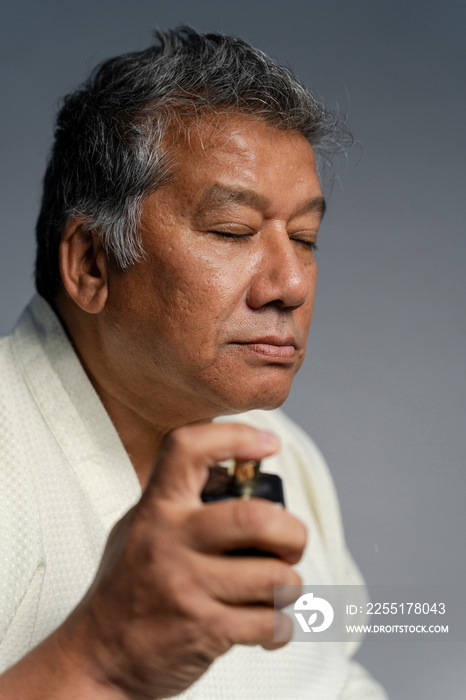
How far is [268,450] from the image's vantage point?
779 millimetres

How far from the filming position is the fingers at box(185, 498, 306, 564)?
74 centimetres

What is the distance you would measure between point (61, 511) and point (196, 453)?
0.63 m

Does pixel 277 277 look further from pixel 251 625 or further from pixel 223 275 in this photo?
pixel 251 625

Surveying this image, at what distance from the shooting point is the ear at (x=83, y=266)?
54.9 inches

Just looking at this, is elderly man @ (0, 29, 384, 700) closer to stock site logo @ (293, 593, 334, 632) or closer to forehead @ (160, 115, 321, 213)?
forehead @ (160, 115, 321, 213)

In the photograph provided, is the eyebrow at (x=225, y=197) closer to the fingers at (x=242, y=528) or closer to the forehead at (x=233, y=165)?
the forehead at (x=233, y=165)

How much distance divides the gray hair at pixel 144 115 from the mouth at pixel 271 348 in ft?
0.80

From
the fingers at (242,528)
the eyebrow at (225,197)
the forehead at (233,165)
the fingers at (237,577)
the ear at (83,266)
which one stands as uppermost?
→ the forehead at (233,165)

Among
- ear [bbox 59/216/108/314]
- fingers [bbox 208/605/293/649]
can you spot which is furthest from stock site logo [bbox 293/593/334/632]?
ear [bbox 59/216/108/314]

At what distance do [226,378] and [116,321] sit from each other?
0.75ft

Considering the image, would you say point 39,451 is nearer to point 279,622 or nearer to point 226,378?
point 226,378

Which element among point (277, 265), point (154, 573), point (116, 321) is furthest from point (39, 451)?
point (154, 573)

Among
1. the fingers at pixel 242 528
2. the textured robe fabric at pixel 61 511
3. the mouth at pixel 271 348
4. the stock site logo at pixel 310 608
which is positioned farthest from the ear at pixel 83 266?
the fingers at pixel 242 528

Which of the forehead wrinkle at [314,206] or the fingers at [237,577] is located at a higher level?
the forehead wrinkle at [314,206]
